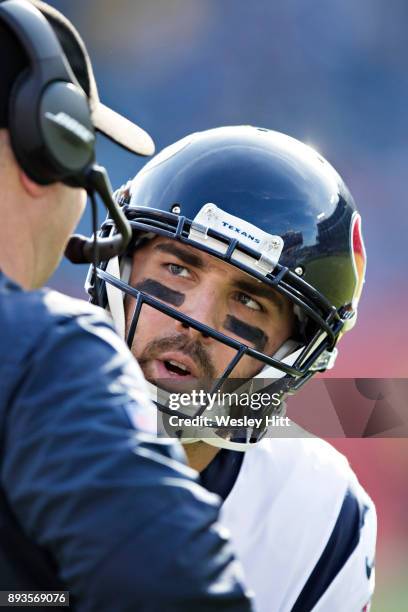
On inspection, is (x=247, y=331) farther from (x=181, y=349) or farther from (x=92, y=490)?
(x=92, y=490)

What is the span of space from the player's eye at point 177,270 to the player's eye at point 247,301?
12 centimetres

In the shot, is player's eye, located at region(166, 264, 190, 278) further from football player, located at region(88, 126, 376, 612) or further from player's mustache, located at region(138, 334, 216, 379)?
player's mustache, located at region(138, 334, 216, 379)

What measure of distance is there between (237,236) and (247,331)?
0.21m

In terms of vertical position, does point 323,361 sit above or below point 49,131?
below

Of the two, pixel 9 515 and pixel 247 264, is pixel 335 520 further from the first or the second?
pixel 9 515

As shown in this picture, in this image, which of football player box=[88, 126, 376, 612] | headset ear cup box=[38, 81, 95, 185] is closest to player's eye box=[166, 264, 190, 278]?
football player box=[88, 126, 376, 612]

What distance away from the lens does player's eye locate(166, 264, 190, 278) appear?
2.08 m

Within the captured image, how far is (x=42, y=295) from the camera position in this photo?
1.01 m

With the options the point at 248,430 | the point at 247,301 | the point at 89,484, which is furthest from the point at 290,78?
the point at 89,484

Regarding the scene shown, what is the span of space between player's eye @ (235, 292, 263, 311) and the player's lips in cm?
19

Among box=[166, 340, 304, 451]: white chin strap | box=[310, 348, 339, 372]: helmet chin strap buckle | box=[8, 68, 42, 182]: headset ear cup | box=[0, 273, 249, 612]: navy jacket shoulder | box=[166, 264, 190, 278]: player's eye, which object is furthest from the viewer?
box=[310, 348, 339, 372]: helmet chin strap buckle

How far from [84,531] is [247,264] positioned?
1.17 meters

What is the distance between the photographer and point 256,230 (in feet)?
6.72

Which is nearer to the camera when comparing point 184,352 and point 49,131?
point 49,131
